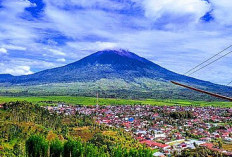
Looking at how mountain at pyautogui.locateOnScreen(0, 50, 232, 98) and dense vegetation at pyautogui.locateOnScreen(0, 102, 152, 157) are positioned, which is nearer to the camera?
dense vegetation at pyautogui.locateOnScreen(0, 102, 152, 157)

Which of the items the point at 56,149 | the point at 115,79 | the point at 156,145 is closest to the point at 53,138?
the point at 56,149

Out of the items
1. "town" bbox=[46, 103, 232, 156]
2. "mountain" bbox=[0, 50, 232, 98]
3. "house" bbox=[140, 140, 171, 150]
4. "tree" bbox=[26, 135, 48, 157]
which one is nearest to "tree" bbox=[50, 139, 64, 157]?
"tree" bbox=[26, 135, 48, 157]

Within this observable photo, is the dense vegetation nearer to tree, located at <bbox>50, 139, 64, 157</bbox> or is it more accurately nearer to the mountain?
tree, located at <bbox>50, 139, 64, 157</bbox>

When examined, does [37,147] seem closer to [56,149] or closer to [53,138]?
[56,149]

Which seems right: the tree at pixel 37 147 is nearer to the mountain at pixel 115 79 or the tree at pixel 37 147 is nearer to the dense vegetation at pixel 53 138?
the dense vegetation at pixel 53 138

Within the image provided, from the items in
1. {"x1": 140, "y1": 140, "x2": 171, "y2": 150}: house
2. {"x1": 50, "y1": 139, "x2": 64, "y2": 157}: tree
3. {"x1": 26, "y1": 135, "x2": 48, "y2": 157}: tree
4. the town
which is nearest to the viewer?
{"x1": 50, "y1": 139, "x2": 64, "y2": 157}: tree

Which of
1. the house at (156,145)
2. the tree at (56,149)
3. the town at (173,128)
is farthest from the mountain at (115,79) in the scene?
the tree at (56,149)

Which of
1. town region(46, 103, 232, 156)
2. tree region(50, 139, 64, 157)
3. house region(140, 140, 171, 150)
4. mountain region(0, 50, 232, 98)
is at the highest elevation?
mountain region(0, 50, 232, 98)
